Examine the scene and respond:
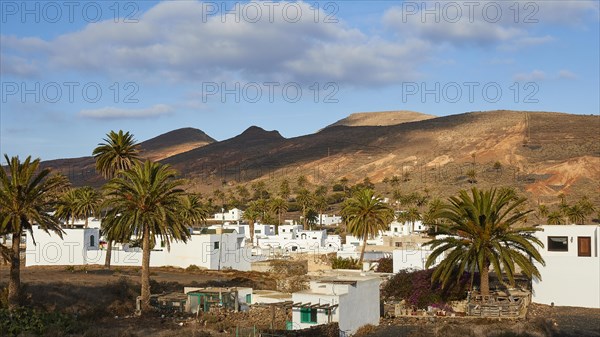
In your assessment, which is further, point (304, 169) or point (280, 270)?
point (304, 169)

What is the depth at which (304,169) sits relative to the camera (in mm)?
173000

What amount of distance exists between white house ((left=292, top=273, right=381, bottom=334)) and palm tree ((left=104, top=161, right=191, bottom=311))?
349 inches

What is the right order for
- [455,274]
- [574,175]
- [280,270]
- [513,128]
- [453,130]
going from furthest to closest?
[453,130] → [513,128] → [574,175] → [280,270] → [455,274]

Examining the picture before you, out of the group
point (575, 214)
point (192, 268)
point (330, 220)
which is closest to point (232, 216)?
point (330, 220)

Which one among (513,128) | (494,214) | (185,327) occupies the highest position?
(513,128)

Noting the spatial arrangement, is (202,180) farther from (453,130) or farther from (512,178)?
(512,178)

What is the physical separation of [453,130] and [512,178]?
54172 millimetres

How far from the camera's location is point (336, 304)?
104 ft

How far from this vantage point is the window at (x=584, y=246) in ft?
130

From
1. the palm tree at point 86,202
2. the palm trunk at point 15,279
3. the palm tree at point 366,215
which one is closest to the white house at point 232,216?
the palm tree at point 86,202

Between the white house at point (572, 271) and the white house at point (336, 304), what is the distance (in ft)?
41.3

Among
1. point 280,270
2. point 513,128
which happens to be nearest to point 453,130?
point 513,128

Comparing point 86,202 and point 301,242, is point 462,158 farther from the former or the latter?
point 86,202

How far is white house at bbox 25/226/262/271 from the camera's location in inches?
2347
